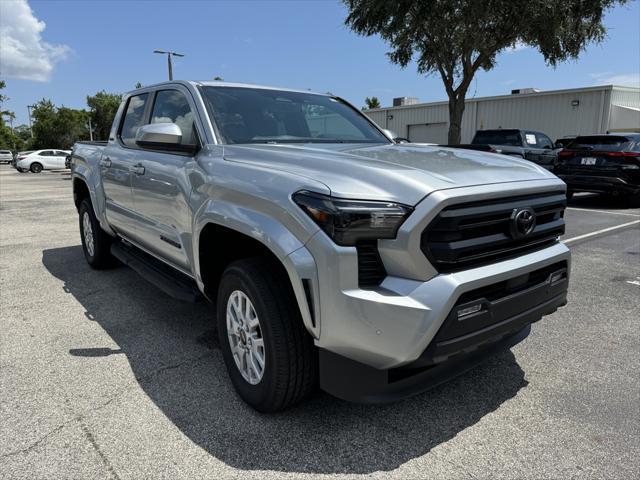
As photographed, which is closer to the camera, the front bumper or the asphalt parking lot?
the front bumper

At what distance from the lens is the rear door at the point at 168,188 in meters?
3.20

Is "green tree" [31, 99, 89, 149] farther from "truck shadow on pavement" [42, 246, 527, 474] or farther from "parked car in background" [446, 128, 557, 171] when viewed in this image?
"truck shadow on pavement" [42, 246, 527, 474]


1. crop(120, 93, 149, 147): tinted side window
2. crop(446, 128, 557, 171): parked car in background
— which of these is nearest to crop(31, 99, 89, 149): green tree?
crop(446, 128, 557, 171): parked car in background

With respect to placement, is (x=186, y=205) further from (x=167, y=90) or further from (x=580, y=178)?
(x=580, y=178)

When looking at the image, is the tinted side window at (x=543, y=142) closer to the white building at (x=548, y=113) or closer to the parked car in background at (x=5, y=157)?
the white building at (x=548, y=113)

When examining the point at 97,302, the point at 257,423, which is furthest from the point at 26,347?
the point at 257,423

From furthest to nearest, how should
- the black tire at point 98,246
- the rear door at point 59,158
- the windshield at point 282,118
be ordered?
the rear door at point 59,158 → the black tire at point 98,246 → the windshield at point 282,118

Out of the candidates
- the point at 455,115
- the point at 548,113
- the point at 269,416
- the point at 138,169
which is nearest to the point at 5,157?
the point at 455,115

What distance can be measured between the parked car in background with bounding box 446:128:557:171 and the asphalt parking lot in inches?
397

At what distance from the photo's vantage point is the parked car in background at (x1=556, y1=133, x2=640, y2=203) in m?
10.3

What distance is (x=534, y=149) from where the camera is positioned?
14.0m

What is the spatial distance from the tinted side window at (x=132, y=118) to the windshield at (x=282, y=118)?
→ 1204 mm

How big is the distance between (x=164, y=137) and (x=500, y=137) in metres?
13.1

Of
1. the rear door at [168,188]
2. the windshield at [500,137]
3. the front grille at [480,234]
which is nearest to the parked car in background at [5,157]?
the windshield at [500,137]
